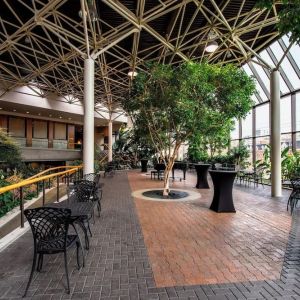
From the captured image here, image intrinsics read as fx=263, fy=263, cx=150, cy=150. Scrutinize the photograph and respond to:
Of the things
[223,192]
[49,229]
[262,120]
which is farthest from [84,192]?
[262,120]

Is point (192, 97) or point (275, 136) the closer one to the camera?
point (192, 97)

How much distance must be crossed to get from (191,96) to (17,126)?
1991cm

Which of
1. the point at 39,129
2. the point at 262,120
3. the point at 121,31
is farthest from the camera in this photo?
the point at 39,129

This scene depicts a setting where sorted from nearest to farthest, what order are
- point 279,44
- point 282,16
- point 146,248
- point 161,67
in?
point 282,16 → point 146,248 → point 161,67 → point 279,44

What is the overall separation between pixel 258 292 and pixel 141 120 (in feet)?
24.1

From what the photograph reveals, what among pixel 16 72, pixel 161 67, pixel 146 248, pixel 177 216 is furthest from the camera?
pixel 16 72

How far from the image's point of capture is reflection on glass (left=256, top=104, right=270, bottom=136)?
1513cm

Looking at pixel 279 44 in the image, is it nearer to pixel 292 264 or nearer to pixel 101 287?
pixel 292 264

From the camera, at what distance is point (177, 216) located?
630 cm

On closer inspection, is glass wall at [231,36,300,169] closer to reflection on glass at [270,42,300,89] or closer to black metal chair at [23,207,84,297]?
reflection on glass at [270,42,300,89]

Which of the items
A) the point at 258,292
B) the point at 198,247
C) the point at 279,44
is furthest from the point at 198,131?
the point at 279,44

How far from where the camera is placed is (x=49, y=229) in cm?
313

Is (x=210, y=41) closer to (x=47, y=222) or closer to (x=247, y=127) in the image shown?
(x=247, y=127)

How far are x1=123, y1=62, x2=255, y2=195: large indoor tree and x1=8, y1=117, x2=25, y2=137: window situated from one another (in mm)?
17274
